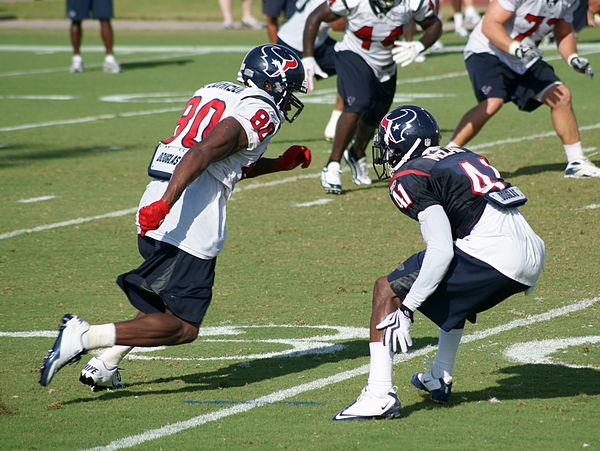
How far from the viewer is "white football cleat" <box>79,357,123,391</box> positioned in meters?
5.08

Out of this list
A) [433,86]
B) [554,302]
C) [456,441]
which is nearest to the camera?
[456,441]

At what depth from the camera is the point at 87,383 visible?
16.8 feet

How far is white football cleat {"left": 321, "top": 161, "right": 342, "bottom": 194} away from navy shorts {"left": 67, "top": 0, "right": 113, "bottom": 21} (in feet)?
28.8

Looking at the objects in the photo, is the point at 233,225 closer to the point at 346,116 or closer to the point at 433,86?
the point at 346,116

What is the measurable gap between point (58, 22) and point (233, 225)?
72.5 feet

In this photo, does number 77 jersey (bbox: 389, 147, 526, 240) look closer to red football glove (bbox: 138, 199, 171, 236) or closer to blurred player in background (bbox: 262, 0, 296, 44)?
red football glove (bbox: 138, 199, 171, 236)

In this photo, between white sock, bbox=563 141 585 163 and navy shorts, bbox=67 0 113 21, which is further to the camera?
navy shorts, bbox=67 0 113 21

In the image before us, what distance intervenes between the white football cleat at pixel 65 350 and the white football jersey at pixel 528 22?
19.3 ft

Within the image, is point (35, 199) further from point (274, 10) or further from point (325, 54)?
point (274, 10)

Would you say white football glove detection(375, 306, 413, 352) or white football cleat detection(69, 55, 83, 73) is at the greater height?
white football glove detection(375, 306, 413, 352)

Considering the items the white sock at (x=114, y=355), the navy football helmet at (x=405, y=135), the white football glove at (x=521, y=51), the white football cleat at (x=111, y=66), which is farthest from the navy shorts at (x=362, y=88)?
the white football cleat at (x=111, y=66)

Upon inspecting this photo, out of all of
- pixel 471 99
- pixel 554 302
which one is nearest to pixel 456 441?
pixel 554 302

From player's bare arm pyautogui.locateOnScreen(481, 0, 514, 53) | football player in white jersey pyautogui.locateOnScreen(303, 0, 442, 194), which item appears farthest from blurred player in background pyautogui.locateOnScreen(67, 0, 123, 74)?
player's bare arm pyautogui.locateOnScreen(481, 0, 514, 53)

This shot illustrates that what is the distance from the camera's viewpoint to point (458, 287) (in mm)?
4621
